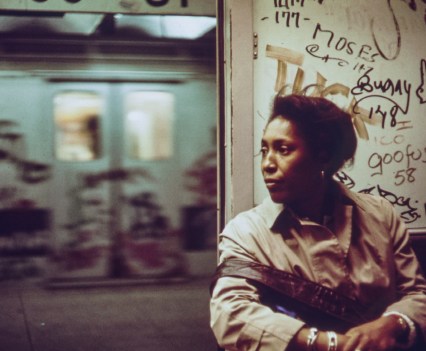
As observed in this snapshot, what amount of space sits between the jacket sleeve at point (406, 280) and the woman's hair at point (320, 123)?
0.27 m

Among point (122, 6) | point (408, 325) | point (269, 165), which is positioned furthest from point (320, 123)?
point (122, 6)

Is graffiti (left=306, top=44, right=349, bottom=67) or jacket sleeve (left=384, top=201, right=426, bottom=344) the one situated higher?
graffiti (left=306, top=44, right=349, bottom=67)

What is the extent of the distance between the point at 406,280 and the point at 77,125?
6.16 m

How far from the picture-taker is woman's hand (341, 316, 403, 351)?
2.25 metres

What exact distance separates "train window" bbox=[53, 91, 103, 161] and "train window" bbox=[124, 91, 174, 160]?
1.18ft

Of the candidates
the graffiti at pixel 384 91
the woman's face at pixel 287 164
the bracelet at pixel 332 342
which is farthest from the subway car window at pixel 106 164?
the bracelet at pixel 332 342

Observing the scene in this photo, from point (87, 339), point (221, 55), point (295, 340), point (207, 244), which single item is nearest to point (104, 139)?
point (207, 244)

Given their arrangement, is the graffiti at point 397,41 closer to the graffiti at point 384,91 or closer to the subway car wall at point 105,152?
the graffiti at point 384,91

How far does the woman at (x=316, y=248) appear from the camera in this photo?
234 cm

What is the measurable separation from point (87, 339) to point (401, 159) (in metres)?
4.15

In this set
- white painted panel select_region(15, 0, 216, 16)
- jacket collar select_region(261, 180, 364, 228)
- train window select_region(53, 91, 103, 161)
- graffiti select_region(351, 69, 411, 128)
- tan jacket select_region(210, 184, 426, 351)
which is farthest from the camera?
train window select_region(53, 91, 103, 161)

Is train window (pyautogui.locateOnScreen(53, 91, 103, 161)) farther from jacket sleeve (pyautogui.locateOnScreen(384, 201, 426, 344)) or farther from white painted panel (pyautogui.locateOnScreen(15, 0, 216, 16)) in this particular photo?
jacket sleeve (pyautogui.locateOnScreen(384, 201, 426, 344))

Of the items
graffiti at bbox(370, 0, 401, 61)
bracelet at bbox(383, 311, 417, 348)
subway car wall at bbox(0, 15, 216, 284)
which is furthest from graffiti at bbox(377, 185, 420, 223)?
subway car wall at bbox(0, 15, 216, 284)

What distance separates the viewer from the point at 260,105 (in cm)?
362
